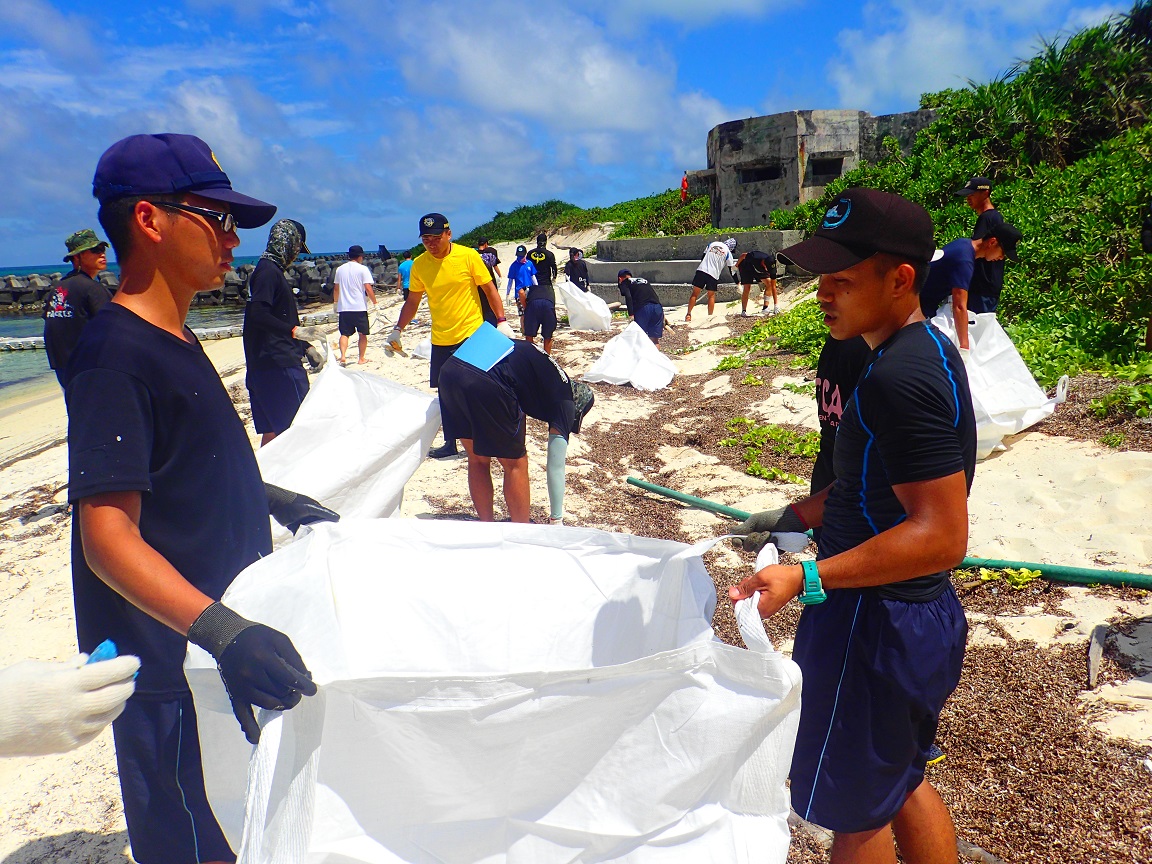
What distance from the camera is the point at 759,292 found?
13812mm

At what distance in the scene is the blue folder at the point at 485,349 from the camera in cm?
375

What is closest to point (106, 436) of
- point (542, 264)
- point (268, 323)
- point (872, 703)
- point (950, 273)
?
point (872, 703)

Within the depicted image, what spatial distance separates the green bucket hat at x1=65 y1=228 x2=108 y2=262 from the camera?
533cm

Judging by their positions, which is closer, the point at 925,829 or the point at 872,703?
the point at 872,703

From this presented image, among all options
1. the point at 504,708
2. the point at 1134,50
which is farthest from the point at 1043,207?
the point at 504,708

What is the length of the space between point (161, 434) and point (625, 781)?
3.77 feet

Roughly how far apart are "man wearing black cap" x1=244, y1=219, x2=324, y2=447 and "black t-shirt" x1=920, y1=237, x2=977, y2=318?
14.1 feet

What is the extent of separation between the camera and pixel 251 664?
4.16ft

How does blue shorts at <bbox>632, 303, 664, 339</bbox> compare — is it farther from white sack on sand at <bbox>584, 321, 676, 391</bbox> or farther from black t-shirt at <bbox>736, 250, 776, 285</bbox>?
black t-shirt at <bbox>736, 250, 776, 285</bbox>

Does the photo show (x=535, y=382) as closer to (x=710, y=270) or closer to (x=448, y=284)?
(x=448, y=284)

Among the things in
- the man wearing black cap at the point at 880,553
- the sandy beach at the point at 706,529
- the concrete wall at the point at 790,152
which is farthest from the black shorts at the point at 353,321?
the concrete wall at the point at 790,152

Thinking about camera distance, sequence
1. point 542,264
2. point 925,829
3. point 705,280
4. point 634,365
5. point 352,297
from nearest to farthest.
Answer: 1. point 925,829
2. point 634,365
3. point 352,297
4. point 542,264
5. point 705,280

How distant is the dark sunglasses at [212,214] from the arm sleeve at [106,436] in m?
0.37

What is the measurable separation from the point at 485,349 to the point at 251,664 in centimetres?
265
